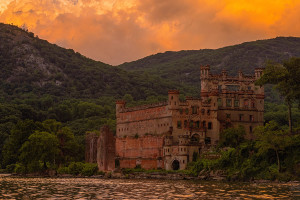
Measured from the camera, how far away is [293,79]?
332ft

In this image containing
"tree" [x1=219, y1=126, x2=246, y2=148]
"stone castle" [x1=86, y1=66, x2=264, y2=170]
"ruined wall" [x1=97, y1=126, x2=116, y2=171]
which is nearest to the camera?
"stone castle" [x1=86, y1=66, x2=264, y2=170]

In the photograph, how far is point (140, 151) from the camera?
122m

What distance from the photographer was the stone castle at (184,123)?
110 metres

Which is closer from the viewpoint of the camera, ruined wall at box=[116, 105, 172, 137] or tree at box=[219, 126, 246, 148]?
tree at box=[219, 126, 246, 148]

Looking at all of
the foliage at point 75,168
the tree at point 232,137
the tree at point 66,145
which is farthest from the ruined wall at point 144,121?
the foliage at point 75,168

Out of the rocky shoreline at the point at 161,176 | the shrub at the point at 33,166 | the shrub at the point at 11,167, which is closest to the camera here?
the rocky shoreline at the point at 161,176

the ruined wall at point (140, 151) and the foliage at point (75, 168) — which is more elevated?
the ruined wall at point (140, 151)

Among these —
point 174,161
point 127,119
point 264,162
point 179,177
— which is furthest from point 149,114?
point 264,162

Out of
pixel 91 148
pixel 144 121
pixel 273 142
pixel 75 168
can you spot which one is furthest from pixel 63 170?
pixel 273 142

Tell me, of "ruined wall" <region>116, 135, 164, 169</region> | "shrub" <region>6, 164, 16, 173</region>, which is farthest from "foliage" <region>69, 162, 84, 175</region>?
"shrub" <region>6, 164, 16, 173</region>

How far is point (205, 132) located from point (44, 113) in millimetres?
72551

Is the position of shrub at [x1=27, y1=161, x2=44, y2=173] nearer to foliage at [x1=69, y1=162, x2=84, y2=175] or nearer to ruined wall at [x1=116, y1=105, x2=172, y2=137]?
foliage at [x1=69, y1=162, x2=84, y2=175]

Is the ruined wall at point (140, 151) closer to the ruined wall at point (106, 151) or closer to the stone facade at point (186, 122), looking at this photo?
the stone facade at point (186, 122)

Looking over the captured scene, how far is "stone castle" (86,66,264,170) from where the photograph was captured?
110m
